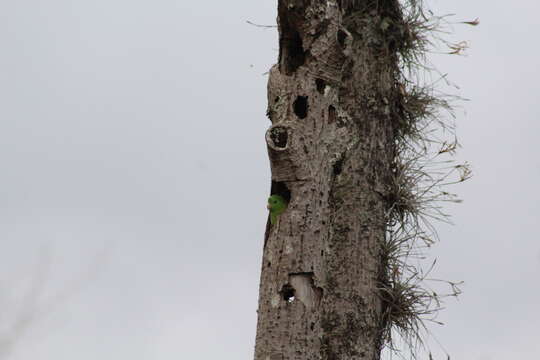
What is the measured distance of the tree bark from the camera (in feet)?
10.8

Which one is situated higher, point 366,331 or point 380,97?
point 380,97

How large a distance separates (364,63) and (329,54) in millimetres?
229

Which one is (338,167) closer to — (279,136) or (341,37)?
(279,136)

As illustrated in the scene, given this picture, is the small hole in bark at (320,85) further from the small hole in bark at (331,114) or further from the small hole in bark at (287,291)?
the small hole in bark at (287,291)

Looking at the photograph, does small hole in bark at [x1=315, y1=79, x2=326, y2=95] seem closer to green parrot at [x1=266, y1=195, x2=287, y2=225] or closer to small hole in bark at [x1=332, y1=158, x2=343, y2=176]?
small hole in bark at [x1=332, y1=158, x2=343, y2=176]

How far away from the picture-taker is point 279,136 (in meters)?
3.48

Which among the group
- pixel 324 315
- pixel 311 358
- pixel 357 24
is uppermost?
pixel 357 24

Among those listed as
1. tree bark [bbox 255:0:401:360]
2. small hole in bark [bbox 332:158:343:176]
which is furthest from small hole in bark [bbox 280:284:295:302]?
small hole in bark [bbox 332:158:343:176]

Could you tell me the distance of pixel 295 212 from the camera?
3.39 m

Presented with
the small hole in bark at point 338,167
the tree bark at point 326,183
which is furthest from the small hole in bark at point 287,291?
the small hole in bark at point 338,167

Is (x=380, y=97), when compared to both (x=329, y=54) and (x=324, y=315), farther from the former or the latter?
(x=324, y=315)

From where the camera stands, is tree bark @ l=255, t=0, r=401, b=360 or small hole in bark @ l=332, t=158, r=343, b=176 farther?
small hole in bark @ l=332, t=158, r=343, b=176

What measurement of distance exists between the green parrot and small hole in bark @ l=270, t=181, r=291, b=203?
0.04m

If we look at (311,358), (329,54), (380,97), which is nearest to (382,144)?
(380,97)
